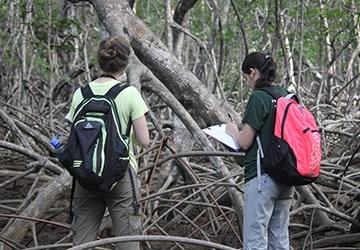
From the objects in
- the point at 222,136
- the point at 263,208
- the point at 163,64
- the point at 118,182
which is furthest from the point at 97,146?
the point at 163,64

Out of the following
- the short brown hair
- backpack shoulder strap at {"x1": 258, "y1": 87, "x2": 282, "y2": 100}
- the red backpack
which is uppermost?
the short brown hair

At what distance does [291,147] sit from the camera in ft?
9.20

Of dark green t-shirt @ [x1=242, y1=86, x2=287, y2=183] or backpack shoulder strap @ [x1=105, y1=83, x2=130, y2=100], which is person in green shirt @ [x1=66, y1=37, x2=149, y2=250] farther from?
dark green t-shirt @ [x1=242, y1=86, x2=287, y2=183]

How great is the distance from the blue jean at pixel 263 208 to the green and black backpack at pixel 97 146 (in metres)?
0.52

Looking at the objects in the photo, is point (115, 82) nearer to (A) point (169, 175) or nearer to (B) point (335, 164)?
(A) point (169, 175)

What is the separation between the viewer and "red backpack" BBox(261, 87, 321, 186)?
2.81m

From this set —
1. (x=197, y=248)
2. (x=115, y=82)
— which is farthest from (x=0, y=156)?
(x=115, y=82)

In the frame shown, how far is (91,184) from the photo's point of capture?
8.89 ft

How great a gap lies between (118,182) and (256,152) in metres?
0.54

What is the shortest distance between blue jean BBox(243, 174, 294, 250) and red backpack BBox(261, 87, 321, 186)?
0.22 ft

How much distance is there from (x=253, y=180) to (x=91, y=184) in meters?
0.64

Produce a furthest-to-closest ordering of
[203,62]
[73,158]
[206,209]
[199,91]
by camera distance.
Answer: [203,62]
[206,209]
[199,91]
[73,158]

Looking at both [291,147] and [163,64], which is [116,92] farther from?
[163,64]

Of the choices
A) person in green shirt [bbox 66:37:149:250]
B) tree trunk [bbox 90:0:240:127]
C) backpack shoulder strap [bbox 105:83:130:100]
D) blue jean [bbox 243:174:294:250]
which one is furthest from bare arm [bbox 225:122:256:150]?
tree trunk [bbox 90:0:240:127]
